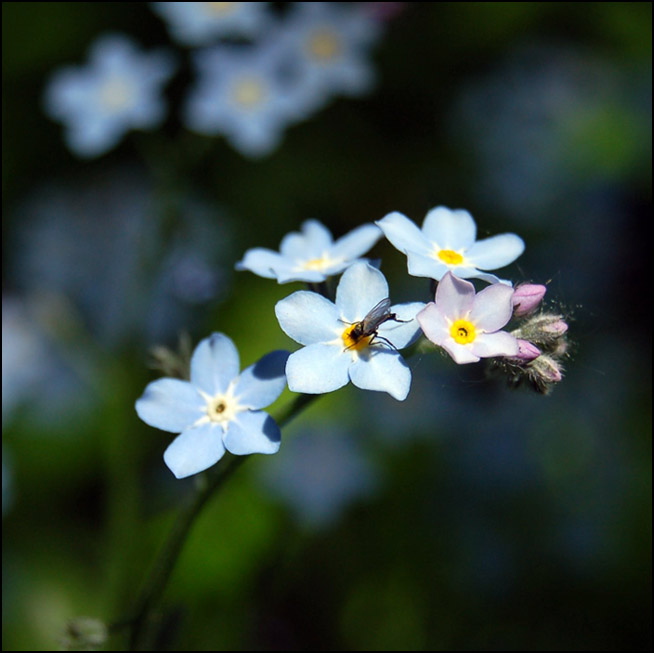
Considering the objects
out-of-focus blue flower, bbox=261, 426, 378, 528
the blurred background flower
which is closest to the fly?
the blurred background flower

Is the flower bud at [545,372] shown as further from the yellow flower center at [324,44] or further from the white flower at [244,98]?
the yellow flower center at [324,44]

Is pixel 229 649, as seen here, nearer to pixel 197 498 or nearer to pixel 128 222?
pixel 197 498

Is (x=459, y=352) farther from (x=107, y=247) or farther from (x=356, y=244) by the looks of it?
(x=107, y=247)

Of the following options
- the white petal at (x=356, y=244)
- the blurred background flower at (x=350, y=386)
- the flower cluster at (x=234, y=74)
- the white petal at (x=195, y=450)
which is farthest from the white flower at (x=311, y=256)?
the flower cluster at (x=234, y=74)

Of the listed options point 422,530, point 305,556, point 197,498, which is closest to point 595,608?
point 422,530

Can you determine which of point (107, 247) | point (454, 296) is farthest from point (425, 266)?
point (107, 247)
